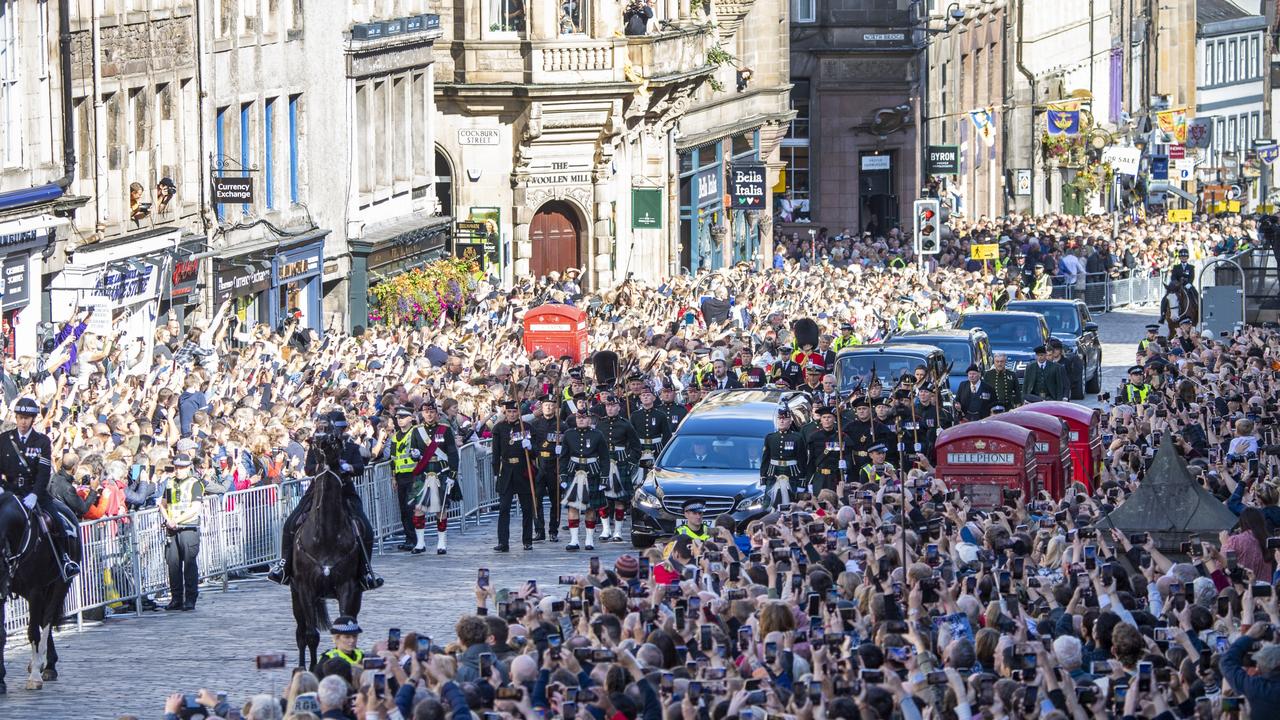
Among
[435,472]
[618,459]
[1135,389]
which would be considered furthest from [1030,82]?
[435,472]

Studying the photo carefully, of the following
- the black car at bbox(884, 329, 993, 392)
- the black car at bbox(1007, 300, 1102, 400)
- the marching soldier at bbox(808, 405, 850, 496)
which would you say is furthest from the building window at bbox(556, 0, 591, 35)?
the marching soldier at bbox(808, 405, 850, 496)

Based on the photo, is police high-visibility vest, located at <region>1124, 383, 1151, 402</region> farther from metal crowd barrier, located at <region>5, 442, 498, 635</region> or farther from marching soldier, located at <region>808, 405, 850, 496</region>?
metal crowd barrier, located at <region>5, 442, 498, 635</region>

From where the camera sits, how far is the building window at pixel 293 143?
44.4 meters

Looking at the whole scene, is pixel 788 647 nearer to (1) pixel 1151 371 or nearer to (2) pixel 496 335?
(1) pixel 1151 371

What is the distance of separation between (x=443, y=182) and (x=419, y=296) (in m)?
8.53

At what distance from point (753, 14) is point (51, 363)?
41.2 meters

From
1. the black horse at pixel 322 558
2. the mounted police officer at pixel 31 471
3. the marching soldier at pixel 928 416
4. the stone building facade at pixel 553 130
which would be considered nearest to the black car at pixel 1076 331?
the stone building facade at pixel 553 130

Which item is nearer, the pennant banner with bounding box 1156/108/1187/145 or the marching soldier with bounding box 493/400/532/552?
the marching soldier with bounding box 493/400/532/552

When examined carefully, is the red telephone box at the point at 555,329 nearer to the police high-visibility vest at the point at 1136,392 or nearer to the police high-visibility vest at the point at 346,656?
the police high-visibility vest at the point at 1136,392

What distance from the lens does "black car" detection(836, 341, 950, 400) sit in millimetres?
34062

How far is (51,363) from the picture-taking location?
96.3 ft

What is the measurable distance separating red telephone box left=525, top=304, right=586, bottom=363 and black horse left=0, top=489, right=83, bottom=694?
19.2m

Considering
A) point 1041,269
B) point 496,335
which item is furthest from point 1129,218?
point 496,335

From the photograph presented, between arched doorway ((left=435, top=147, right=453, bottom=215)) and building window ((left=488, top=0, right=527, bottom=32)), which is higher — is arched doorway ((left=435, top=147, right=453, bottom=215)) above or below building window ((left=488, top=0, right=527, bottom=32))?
below
